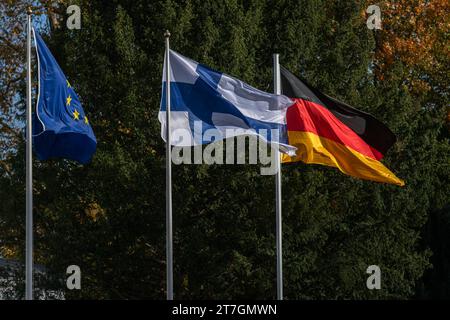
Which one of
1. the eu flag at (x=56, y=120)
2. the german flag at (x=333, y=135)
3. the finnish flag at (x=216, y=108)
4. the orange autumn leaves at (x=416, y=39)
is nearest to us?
the eu flag at (x=56, y=120)

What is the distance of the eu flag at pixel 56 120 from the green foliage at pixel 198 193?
17.8 feet

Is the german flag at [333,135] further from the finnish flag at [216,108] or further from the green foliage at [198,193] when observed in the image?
the green foliage at [198,193]

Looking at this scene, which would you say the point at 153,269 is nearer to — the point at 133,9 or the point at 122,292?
the point at 122,292

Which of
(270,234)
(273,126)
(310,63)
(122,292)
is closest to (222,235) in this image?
(270,234)

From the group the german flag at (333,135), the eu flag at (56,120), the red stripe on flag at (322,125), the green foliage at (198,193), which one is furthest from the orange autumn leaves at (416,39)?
the eu flag at (56,120)

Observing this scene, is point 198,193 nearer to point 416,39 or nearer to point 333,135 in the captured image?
point 333,135

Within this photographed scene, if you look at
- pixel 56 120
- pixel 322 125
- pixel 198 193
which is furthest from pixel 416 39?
pixel 56 120

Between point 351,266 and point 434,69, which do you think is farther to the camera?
point 434,69

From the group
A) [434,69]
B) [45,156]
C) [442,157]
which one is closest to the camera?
[45,156]

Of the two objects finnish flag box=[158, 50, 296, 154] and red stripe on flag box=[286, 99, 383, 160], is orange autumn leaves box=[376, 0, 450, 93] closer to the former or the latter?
red stripe on flag box=[286, 99, 383, 160]

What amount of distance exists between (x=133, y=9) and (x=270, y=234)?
19.9 ft

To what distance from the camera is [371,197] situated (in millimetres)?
25672

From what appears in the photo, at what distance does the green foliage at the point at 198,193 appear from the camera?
23.8m

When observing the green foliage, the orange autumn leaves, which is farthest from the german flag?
the orange autumn leaves
